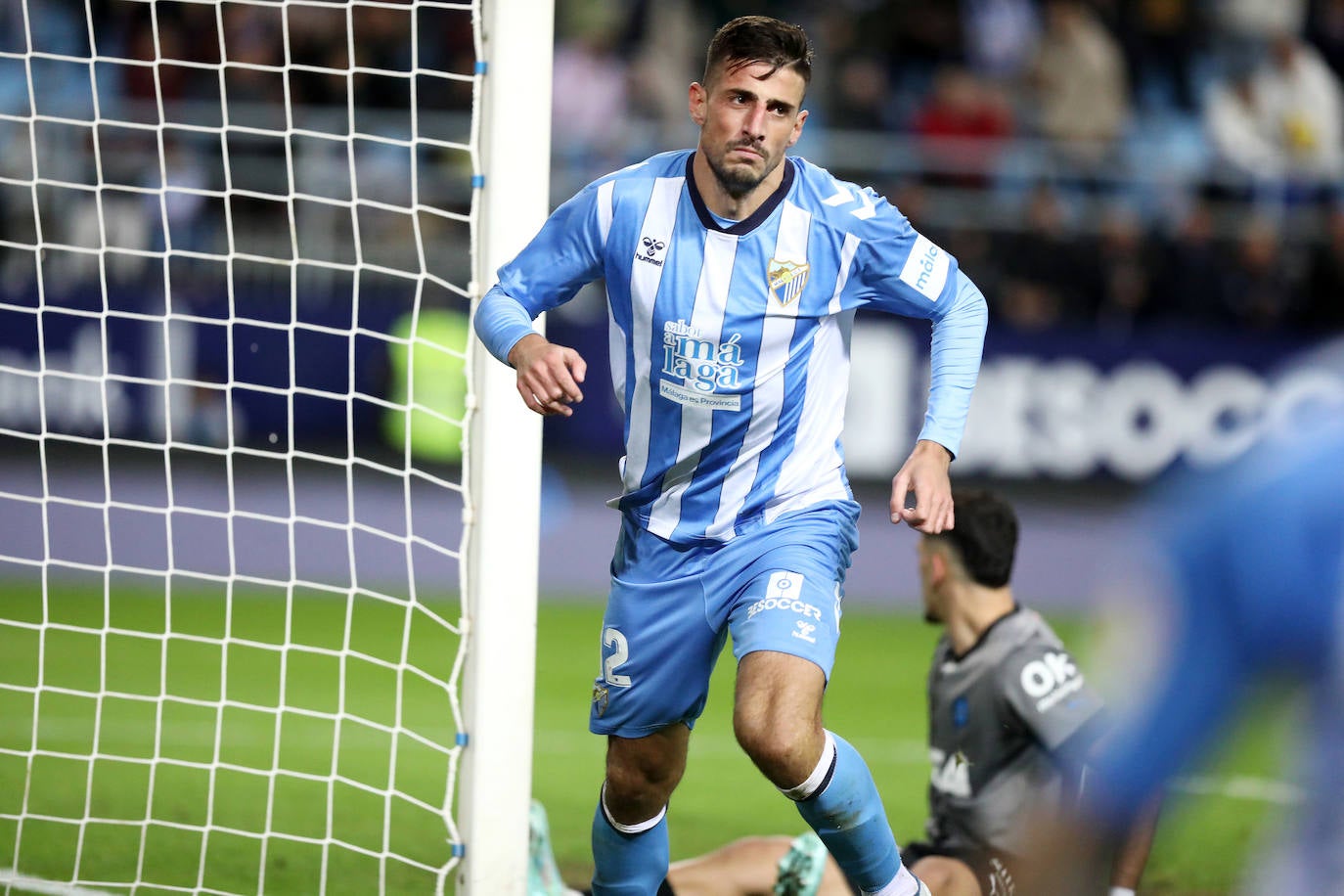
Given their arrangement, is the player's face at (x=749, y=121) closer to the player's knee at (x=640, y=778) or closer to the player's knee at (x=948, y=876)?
the player's knee at (x=640, y=778)

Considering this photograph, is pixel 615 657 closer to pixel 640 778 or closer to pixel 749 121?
pixel 640 778

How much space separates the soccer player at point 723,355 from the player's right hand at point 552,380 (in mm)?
290

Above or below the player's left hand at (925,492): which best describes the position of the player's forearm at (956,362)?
above

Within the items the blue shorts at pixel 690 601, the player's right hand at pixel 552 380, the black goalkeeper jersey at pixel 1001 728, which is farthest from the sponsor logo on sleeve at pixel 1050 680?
the player's right hand at pixel 552 380

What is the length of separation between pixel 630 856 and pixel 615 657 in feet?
1.73

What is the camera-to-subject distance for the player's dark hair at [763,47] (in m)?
3.99

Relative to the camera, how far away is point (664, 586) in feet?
13.6

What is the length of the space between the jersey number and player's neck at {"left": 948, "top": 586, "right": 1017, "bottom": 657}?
1.07 metres

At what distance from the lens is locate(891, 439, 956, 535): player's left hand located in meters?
3.67

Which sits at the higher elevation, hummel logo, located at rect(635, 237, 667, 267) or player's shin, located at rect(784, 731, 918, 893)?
hummel logo, located at rect(635, 237, 667, 267)

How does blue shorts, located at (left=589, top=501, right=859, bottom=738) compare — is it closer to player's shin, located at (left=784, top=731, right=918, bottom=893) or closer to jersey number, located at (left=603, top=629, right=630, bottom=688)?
jersey number, located at (left=603, top=629, right=630, bottom=688)

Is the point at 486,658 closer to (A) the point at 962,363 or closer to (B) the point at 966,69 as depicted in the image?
(A) the point at 962,363

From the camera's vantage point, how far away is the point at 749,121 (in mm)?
4000

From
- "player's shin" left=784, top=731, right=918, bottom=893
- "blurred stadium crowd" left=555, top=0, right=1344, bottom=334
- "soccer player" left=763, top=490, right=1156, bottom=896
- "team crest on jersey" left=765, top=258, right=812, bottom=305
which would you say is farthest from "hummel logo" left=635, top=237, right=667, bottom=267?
"blurred stadium crowd" left=555, top=0, right=1344, bottom=334
